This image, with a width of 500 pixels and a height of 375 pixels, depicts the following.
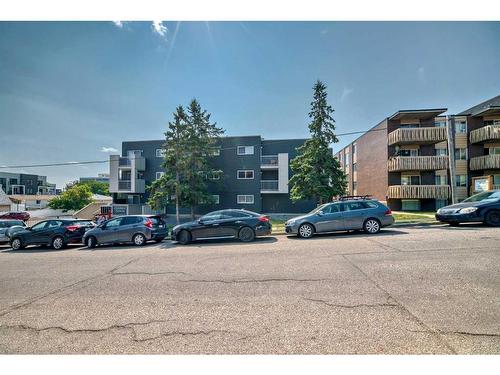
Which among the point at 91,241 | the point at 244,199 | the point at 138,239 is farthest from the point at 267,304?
the point at 244,199

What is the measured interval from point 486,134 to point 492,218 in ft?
56.9

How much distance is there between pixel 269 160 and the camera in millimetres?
24047

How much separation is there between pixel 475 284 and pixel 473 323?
176 cm

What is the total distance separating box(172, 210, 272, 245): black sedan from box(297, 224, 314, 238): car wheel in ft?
4.65

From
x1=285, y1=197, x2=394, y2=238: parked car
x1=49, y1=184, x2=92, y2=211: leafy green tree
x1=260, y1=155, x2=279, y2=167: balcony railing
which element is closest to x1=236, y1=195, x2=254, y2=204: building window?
x1=260, y1=155, x2=279, y2=167: balcony railing

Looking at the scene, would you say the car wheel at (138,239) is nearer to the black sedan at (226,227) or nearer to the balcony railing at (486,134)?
the black sedan at (226,227)

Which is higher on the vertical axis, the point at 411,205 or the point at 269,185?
the point at 269,185

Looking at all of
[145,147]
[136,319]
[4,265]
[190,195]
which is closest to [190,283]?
[136,319]

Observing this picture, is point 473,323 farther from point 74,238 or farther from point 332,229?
point 74,238

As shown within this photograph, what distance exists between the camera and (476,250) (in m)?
6.19

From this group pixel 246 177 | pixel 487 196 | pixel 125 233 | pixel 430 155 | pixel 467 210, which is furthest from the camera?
pixel 246 177

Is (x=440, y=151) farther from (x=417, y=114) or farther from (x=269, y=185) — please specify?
(x=269, y=185)

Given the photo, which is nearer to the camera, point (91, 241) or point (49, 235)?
point (91, 241)

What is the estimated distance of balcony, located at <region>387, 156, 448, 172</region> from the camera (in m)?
20.2
